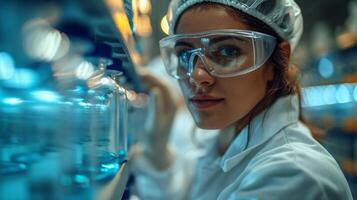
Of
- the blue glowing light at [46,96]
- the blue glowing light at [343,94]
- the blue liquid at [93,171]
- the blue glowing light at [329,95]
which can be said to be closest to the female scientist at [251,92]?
the blue liquid at [93,171]

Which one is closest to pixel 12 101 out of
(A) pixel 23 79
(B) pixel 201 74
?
(A) pixel 23 79

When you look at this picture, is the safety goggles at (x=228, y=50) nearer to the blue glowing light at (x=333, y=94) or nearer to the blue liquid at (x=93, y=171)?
the blue liquid at (x=93, y=171)

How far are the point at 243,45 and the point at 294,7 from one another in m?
0.25

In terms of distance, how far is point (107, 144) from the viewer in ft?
2.87

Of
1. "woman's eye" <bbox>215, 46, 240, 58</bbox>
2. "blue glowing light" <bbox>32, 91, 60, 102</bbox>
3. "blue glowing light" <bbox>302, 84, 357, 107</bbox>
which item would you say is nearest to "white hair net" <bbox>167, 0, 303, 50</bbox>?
"woman's eye" <bbox>215, 46, 240, 58</bbox>

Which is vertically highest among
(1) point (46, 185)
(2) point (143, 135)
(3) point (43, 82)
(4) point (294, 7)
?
(4) point (294, 7)

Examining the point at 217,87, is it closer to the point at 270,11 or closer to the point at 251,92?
the point at 251,92

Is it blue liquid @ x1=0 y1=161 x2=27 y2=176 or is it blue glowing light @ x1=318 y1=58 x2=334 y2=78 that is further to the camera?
blue glowing light @ x1=318 y1=58 x2=334 y2=78

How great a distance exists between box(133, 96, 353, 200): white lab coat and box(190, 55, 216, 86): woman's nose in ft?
0.67

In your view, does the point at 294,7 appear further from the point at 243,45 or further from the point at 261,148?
the point at 261,148

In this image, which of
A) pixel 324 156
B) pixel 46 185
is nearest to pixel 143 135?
pixel 324 156

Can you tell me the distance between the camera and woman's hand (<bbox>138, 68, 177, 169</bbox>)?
65.2 inches

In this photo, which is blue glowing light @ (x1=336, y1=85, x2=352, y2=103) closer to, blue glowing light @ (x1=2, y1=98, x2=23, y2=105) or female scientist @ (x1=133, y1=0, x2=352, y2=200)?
female scientist @ (x1=133, y1=0, x2=352, y2=200)

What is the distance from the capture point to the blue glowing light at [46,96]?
477mm
